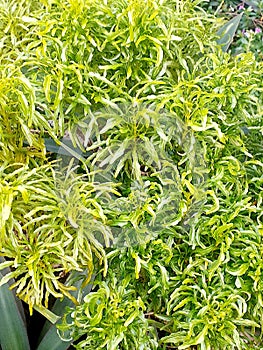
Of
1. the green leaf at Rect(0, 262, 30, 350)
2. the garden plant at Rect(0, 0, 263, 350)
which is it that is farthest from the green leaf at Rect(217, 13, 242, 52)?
the green leaf at Rect(0, 262, 30, 350)

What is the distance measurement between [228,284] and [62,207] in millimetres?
282

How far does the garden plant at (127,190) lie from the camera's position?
0.71m

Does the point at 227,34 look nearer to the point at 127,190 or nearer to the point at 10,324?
the point at 127,190

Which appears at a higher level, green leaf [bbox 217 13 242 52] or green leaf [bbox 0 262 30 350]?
green leaf [bbox 217 13 242 52]

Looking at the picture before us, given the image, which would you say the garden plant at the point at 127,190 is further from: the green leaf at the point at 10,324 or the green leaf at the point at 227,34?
the green leaf at the point at 227,34

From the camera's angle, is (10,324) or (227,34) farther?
(227,34)

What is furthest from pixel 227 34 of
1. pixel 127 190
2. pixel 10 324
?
pixel 10 324

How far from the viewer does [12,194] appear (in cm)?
65

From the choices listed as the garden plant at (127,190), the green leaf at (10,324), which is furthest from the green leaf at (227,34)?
the green leaf at (10,324)

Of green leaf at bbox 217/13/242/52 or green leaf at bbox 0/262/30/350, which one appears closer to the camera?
green leaf at bbox 0/262/30/350

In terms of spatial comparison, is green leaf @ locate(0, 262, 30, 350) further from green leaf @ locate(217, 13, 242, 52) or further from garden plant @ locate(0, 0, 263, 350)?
green leaf @ locate(217, 13, 242, 52)

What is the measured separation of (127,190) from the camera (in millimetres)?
780

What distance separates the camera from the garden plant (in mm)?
712

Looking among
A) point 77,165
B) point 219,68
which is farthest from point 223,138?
point 77,165
